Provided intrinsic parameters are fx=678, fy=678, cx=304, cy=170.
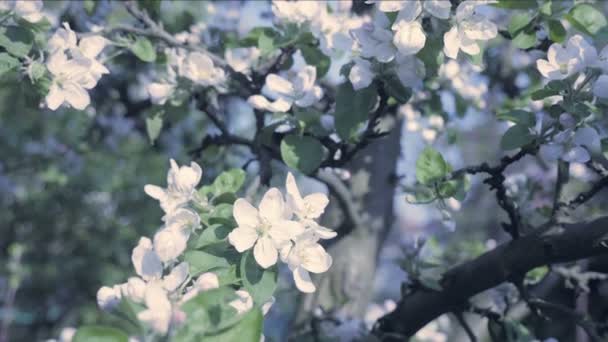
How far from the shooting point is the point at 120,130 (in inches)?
133

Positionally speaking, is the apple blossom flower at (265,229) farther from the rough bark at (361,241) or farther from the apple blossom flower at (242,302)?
the rough bark at (361,241)

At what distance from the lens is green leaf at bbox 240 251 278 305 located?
1.04 meters

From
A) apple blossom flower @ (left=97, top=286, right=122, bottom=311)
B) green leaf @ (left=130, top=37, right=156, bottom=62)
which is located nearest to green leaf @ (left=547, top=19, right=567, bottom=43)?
green leaf @ (left=130, top=37, right=156, bottom=62)

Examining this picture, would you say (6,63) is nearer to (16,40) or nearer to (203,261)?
(16,40)

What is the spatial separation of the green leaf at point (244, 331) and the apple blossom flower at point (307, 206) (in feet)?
0.73

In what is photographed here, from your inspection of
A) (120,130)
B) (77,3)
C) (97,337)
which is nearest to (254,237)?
(97,337)

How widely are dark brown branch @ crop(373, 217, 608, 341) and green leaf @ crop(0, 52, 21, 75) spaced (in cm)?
101

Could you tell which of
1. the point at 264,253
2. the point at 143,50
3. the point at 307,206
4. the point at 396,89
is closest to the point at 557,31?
the point at 396,89

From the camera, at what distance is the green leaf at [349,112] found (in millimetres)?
1392

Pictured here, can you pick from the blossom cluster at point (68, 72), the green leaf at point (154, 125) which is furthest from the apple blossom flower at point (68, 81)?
the green leaf at point (154, 125)

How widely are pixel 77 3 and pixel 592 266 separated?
73.4 inches

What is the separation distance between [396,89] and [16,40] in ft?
2.58

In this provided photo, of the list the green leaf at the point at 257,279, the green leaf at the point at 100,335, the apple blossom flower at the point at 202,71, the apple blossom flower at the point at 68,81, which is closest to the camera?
the green leaf at the point at 100,335

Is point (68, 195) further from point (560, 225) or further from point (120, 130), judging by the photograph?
point (560, 225)
